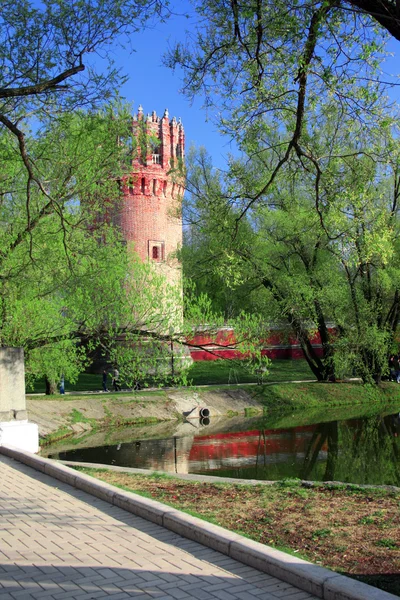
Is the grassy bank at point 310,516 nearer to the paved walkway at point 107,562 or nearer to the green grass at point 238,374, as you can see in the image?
the paved walkway at point 107,562

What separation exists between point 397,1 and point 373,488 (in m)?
6.32

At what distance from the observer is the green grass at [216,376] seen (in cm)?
3106

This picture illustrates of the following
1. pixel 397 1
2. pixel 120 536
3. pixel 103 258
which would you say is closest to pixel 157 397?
pixel 103 258

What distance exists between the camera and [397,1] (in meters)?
5.44

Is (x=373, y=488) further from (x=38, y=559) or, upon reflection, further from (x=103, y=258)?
(x=103, y=258)

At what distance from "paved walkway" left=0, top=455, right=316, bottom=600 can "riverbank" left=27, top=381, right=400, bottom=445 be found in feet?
44.3

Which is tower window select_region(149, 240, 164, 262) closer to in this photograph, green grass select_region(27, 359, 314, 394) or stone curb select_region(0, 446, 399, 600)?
green grass select_region(27, 359, 314, 394)

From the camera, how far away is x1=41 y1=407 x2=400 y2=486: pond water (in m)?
15.0

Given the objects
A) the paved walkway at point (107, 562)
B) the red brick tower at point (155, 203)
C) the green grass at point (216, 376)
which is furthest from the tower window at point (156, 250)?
the paved walkway at point (107, 562)

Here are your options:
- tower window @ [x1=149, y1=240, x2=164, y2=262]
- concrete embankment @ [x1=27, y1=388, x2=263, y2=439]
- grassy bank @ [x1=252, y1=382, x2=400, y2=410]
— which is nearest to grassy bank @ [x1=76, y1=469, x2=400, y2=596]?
concrete embankment @ [x1=27, y1=388, x2=263, y2=439]

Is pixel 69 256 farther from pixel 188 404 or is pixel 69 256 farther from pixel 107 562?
pixel 188 404

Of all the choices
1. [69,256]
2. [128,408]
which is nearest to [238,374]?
[128,408]

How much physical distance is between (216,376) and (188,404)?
26.4 ft

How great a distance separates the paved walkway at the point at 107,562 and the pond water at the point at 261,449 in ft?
25.7
